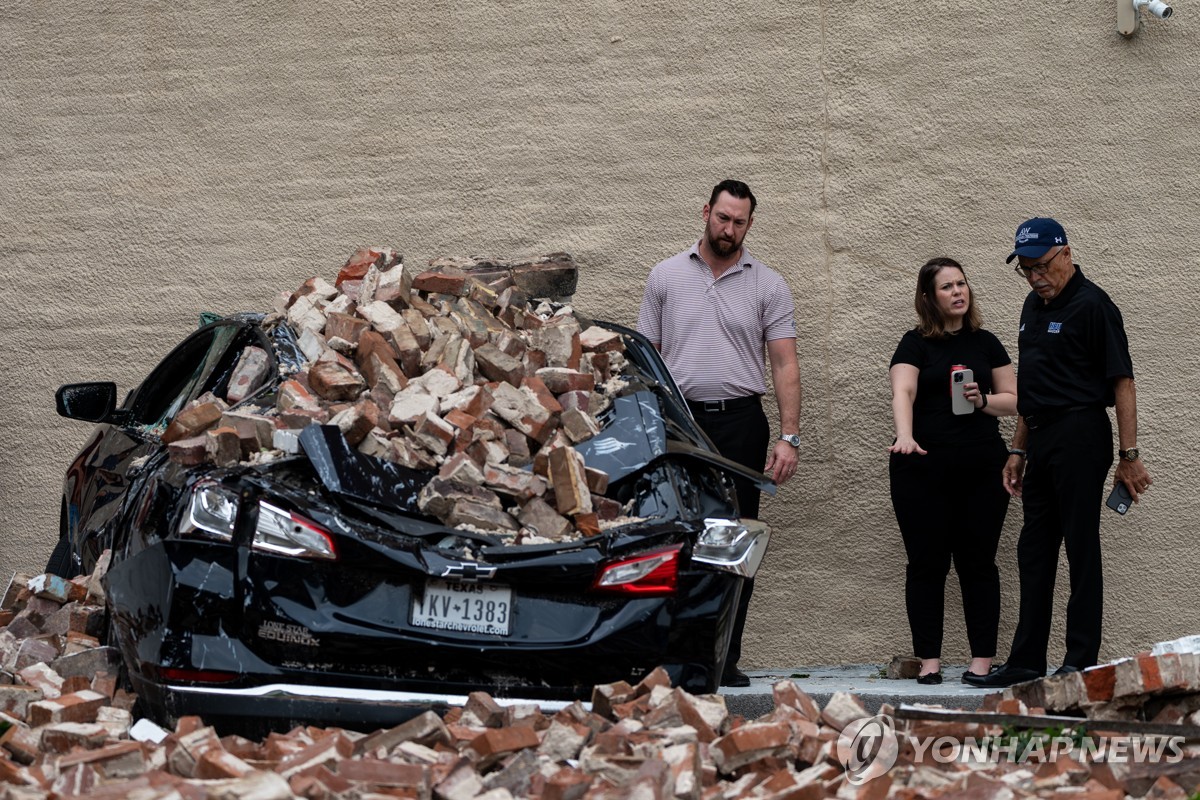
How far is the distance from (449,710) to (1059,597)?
14.4 feet

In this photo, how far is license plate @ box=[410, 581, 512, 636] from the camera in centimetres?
457

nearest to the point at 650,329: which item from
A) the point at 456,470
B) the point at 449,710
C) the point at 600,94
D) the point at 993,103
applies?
the point at 600,94

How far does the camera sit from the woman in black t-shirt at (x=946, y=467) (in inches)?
275

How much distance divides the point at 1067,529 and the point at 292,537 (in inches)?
139

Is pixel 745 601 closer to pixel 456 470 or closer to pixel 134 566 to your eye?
pixel 456 470

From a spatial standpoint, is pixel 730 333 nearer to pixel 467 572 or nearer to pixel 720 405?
pixel 720 405

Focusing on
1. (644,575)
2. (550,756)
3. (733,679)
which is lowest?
(733,679)

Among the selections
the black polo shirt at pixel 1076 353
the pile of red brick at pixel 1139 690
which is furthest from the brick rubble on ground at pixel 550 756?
the black polo shirt at pixel 1076 353

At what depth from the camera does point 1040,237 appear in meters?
6.54

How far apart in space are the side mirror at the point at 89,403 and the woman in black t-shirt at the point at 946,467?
11.6ft

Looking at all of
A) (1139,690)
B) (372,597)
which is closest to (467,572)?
(372,597)

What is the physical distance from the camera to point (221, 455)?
4961mm

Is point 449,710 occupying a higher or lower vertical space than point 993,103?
lower

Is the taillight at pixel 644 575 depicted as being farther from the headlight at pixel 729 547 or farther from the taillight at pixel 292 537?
the taillight at pixel 292 537
